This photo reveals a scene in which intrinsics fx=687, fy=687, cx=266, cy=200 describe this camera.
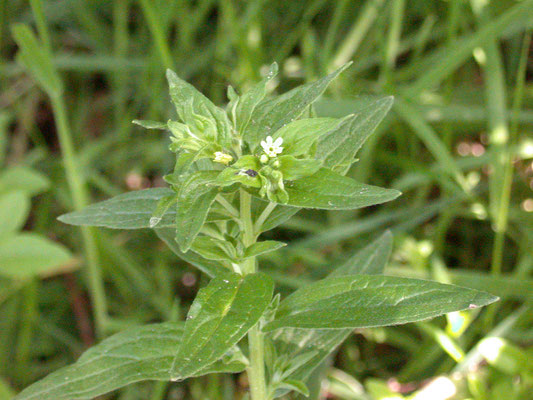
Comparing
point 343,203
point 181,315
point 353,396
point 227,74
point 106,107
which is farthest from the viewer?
point 106,107

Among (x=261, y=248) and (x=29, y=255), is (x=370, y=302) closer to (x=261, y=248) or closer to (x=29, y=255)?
(x=261, y=248)

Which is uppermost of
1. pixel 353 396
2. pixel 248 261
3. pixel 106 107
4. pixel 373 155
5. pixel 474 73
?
pixel 106 107

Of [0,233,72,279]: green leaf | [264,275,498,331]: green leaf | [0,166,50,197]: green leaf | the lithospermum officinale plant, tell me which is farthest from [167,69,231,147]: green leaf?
[0,166,50,197]: green leaf

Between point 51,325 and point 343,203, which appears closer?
point 343,203

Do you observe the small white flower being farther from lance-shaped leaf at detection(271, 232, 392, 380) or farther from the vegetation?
lance-shaped leaf at detection(271, 232, 392, 380)

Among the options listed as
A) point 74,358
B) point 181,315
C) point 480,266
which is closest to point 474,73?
point 480,266

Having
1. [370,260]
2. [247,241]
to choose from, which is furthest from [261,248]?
[370,260]

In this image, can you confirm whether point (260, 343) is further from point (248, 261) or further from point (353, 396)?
point (353, 396)
